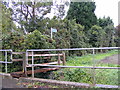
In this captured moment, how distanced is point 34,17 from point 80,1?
18.8 feet

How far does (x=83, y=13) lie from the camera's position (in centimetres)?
1289

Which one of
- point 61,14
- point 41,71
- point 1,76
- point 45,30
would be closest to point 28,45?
point 41,71

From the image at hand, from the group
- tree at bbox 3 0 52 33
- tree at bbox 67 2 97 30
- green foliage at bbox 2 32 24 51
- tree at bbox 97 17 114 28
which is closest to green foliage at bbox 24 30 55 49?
green foliage at bbox 2 32 24 51

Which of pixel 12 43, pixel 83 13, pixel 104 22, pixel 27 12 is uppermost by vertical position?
pixel 83 13

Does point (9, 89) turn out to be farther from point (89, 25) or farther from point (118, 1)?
point (89, 25)

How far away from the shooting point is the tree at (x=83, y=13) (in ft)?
41.9

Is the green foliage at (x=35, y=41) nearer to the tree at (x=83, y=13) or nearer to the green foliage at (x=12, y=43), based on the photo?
the green foliage at (x=12, y=43)

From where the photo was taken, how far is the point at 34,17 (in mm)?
8594

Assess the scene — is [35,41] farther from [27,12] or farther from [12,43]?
[27,12]

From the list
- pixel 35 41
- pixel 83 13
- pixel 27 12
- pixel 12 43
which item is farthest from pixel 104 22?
pixel 12 43

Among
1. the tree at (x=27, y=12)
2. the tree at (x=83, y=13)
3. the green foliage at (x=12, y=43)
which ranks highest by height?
the tree at (x=83, y=13)

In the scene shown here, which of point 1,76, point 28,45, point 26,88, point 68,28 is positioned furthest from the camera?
point 68,28

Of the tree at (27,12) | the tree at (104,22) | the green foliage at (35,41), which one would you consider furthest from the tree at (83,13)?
the green foliage at (35,41)

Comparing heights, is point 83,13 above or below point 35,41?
above
